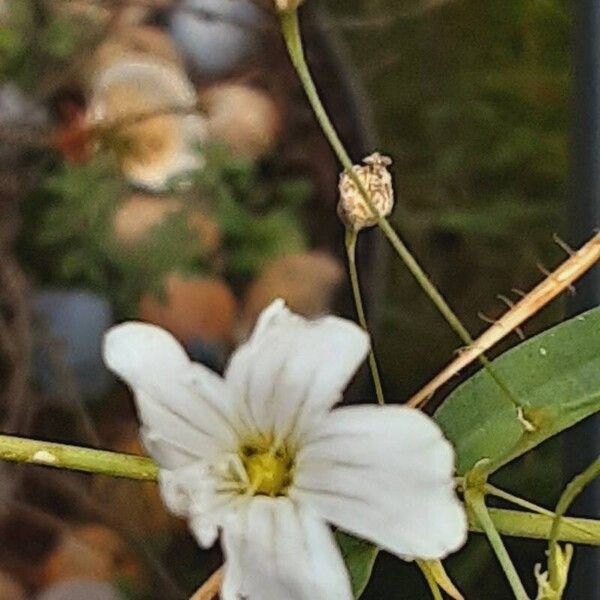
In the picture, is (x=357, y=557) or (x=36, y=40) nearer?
(x=357, y=557)

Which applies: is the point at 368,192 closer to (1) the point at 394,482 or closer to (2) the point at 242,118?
(1) the point at 394,482

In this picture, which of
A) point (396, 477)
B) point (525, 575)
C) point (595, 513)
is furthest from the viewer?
point (525, 575)

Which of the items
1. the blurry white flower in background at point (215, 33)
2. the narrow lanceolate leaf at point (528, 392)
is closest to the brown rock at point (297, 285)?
the blurry white flower in background at point (215, 33)

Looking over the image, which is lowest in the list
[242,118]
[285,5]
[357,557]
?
[357,557]

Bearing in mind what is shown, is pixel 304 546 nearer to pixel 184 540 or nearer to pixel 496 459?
pixel 496 459

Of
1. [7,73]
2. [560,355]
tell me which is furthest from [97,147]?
[560,355]

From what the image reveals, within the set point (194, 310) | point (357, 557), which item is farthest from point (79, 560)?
point (357, 557)

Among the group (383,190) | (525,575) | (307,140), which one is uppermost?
(307,140)
